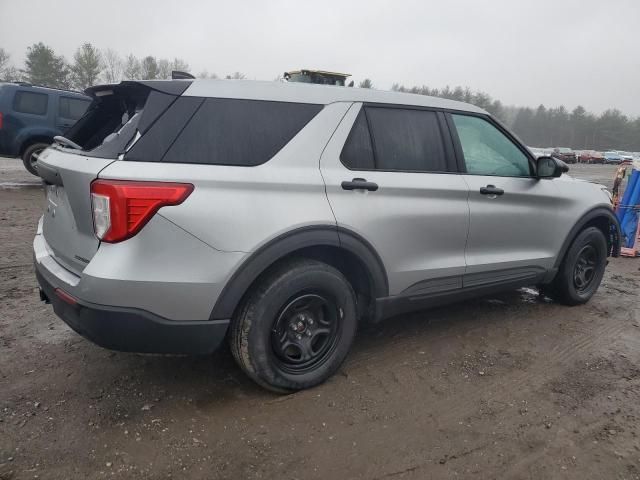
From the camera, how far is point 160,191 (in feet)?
7.55

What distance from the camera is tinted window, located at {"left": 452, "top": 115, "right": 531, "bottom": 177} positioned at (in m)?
3.62

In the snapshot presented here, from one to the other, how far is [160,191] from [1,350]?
1910 mm

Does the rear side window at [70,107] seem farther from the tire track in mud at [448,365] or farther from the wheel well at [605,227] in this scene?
the wheel well at [605,227]

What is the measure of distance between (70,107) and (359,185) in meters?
10.1

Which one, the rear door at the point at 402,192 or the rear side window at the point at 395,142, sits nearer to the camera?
the rear door at the point at 402,192

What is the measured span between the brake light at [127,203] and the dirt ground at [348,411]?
1.04 meters

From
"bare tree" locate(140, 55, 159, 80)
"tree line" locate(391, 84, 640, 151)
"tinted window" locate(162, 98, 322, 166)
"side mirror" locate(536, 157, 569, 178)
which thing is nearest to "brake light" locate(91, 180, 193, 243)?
"tinted window" locate(162, 98, 322, 166)

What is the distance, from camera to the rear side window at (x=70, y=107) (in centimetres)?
1064

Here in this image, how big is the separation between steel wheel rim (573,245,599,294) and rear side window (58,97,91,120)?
1032 centimetres

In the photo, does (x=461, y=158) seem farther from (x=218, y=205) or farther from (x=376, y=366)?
(x=218, y=205)

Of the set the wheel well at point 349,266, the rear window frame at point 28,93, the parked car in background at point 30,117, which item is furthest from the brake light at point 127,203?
the rear window frame at point 28,93

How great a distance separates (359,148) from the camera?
300 centimetres

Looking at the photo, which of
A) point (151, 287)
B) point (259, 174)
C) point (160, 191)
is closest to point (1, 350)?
point (151, 287)

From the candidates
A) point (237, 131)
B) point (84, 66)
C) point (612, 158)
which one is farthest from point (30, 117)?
point (612, 158)
